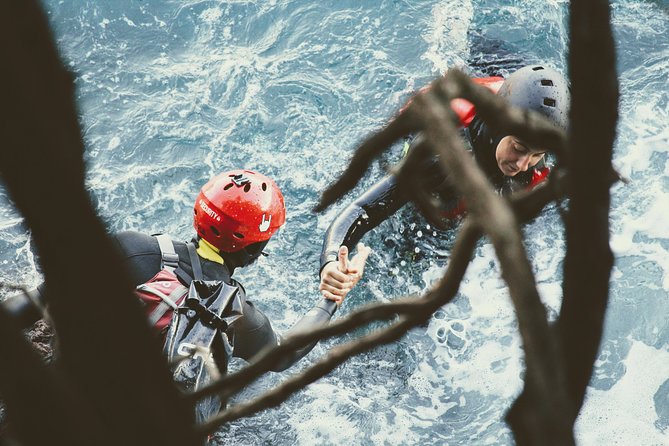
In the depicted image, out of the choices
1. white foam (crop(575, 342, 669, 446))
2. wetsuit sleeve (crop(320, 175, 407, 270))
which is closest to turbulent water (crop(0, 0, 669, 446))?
white foam (crop(575, 342, 669, 446))

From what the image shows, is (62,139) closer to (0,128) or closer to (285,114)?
(0,128)

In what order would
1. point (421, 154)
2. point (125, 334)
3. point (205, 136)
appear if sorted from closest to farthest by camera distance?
point (125, 334), point (421, 154), point (205, 136)

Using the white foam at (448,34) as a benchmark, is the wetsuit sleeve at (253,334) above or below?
above

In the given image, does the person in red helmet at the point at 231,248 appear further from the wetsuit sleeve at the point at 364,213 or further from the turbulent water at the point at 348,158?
the turbulent water at the point at 348,158

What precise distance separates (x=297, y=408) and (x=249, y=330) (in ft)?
5.03

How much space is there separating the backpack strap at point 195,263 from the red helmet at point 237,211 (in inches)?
6.5

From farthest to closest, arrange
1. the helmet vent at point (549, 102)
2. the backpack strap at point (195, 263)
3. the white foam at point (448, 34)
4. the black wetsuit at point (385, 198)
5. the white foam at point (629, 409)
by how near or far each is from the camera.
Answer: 1. the white foam at point (448, 34)
2. the white foam at point (629, 409)
3. the helmet vent at point (549, 102)
4. the black wetsuit at point (385, 198)
5. the backpack strap at point (195, 263)

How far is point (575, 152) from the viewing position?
95 centimetres

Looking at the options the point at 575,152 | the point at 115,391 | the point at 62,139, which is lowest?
the point at 115,391

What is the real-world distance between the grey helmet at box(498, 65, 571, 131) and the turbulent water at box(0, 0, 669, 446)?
2.60ft

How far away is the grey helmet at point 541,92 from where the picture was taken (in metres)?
5.27

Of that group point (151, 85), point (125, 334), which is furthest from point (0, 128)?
point (151, 85)

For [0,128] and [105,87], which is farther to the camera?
[105,87]

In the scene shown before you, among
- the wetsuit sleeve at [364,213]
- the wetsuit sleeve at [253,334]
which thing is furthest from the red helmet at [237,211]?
the wetsuit sleeve at [364,213]
